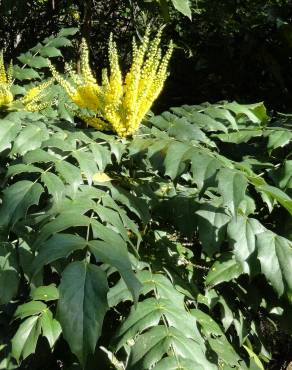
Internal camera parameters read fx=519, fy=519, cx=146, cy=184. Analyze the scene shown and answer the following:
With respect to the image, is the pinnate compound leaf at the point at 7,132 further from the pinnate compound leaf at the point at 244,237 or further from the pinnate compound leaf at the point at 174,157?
the pinnate compound leaf at the point at 244,237

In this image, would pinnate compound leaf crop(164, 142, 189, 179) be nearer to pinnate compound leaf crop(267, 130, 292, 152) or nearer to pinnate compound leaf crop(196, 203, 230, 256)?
pinnate compound leaf crop(196, 203, 230, 256)

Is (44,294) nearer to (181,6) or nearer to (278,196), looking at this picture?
(278,196)

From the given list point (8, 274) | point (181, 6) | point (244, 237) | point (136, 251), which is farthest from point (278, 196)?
point (181, 6)

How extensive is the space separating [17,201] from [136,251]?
41cm

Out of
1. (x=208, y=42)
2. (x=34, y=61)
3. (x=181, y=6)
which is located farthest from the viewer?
(x=208, y=42)

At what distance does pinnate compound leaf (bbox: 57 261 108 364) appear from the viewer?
1151 mm

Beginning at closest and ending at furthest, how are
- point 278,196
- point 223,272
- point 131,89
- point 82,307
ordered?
point 82,307, point 278,196, point 223,272, point 131,89

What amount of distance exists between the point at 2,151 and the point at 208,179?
0.87 meters

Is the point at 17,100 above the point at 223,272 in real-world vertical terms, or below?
above

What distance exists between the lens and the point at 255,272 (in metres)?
1.72

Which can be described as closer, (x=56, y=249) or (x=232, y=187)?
(x=56, y=249)

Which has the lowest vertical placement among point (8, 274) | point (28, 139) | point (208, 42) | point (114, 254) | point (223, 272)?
point (208, 42)

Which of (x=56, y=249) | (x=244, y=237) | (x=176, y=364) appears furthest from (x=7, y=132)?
(x=176, y=364)

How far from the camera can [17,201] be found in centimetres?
162
